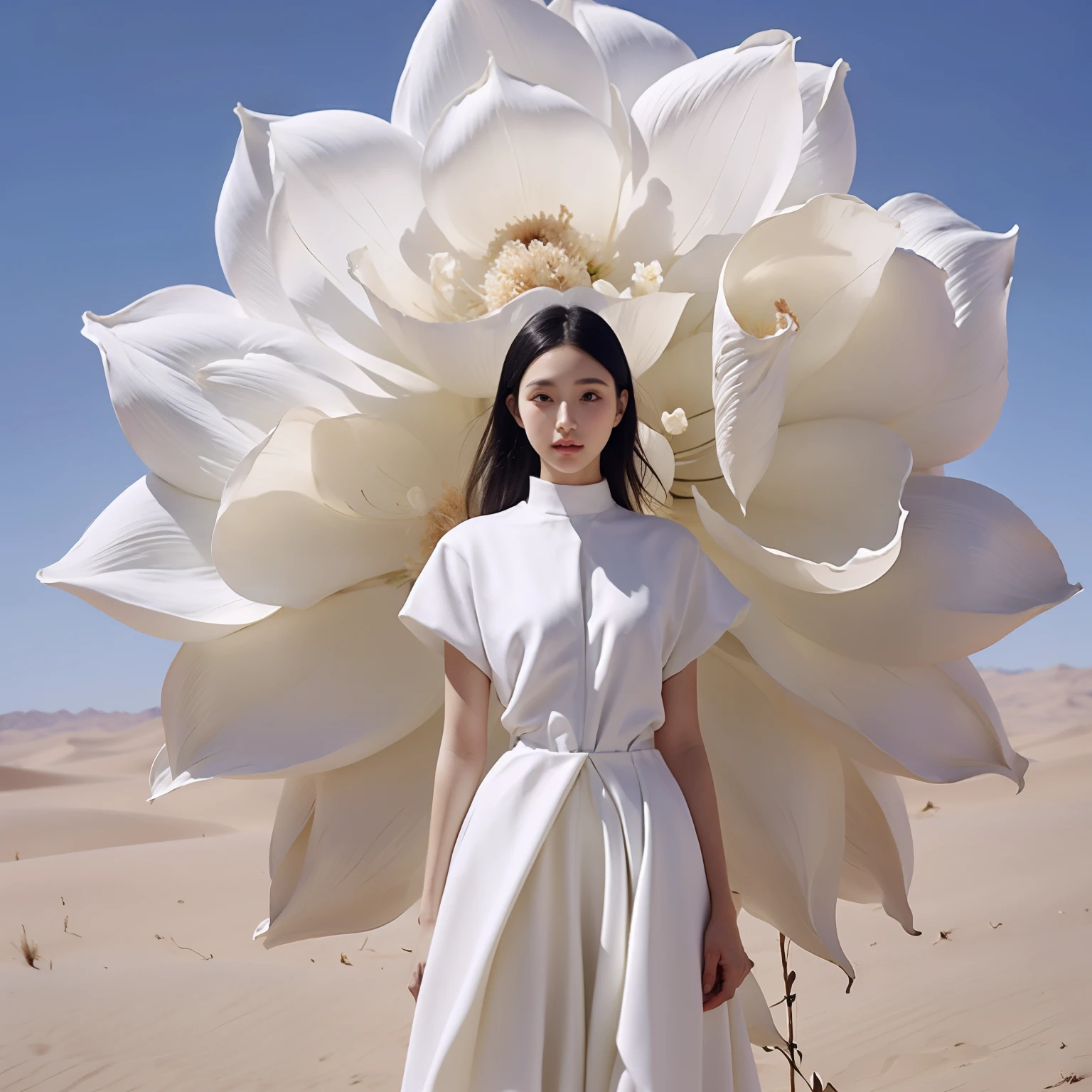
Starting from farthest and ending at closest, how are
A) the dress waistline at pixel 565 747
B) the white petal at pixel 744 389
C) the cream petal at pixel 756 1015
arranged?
the cream petal at pixel 756 1015, the dress waistline at pixel 565 747, the white petal at pixel 744 389

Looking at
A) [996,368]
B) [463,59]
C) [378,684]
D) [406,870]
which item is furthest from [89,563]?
[996,368]

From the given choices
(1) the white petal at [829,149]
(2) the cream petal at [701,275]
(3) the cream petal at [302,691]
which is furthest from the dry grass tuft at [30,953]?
(1) the white petal at [829,149]

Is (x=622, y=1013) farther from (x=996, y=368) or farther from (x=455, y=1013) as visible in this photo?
(x=996, y=368)

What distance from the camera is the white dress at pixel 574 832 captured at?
1095mm

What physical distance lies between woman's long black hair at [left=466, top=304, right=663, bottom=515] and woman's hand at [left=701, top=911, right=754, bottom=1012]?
50 cm

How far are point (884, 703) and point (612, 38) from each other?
0.90 m

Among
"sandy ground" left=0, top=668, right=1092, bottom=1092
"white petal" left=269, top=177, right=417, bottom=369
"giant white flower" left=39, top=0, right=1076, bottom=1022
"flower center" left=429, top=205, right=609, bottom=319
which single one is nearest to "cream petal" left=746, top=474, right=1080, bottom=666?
"giant white flower" left=39, top=0, right=1076, bottom=1022

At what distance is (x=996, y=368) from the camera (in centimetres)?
122

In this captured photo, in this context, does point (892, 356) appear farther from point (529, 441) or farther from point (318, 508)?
point (318, 508)

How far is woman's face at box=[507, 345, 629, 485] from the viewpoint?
120 cm

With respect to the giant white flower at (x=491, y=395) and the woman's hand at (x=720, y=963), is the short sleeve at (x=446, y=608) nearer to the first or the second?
the giant white flower at (x=491, y=395)

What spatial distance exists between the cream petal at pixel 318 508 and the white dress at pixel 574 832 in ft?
0.33

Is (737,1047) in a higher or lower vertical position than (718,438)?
lower

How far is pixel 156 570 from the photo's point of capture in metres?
1.19
